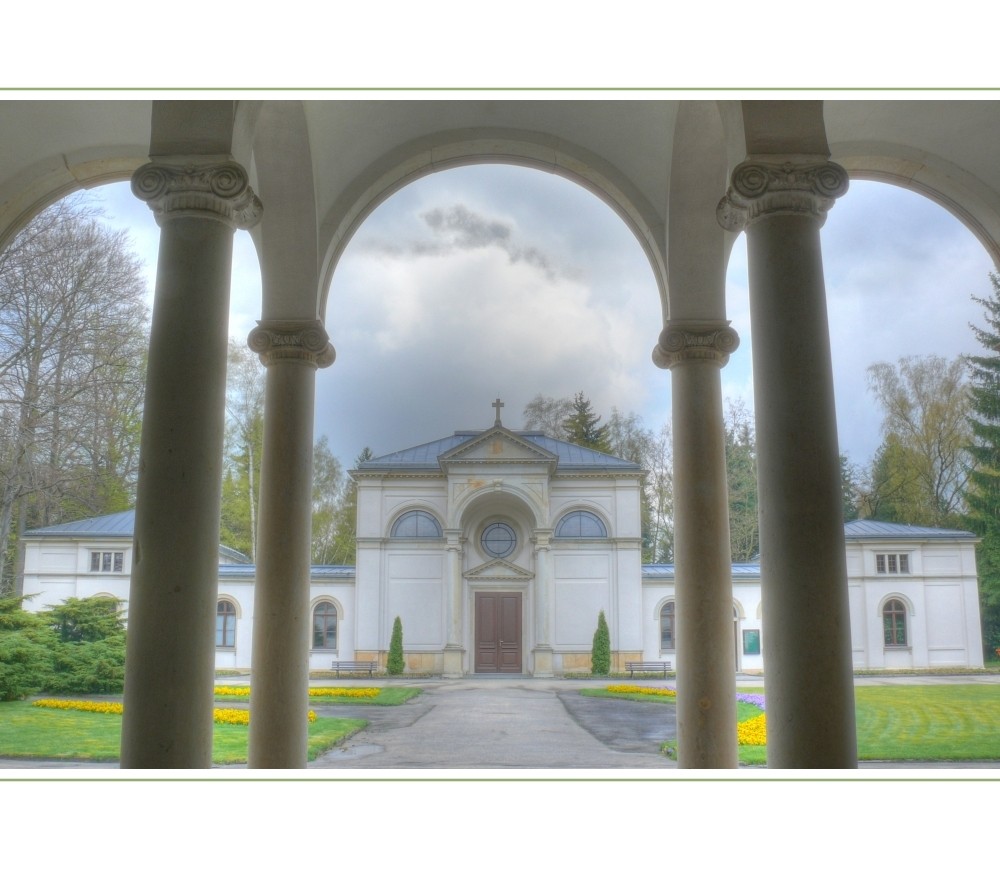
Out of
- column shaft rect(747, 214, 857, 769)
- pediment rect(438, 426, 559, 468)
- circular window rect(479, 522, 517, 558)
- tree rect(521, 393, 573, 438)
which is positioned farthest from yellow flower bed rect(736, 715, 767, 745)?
tree rect(521, 393, 573, 438)

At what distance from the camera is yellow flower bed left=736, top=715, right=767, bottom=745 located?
14.0 meters

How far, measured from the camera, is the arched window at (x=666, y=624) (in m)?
28.8

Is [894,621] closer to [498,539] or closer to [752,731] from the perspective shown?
[752,731]

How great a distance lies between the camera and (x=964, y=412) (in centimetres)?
1838

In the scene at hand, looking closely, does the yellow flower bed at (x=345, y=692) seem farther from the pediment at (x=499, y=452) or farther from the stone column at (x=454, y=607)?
the pediment at (x=499, y=452)

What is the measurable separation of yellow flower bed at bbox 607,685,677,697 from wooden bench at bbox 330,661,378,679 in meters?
7.93

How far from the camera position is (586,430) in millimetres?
31828

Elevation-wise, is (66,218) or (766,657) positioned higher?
(66,218)

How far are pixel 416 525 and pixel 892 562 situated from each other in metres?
16.1

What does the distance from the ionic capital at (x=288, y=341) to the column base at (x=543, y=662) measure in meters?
21.4
